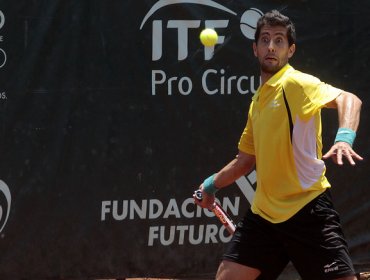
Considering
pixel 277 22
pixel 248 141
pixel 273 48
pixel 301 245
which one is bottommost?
pixel 301 245

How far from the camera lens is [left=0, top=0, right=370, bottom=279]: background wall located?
19.0 feet

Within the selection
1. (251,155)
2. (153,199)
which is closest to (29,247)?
(153,199)

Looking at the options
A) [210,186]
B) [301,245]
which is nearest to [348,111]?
[301,245]

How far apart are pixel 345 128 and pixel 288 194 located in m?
0.59

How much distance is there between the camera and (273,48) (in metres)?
4.31

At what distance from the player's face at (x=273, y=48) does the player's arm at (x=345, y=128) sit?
→ 1.39 feet

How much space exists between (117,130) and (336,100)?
2.30 meters

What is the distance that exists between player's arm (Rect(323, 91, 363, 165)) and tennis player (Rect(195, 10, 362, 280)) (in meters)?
0.14

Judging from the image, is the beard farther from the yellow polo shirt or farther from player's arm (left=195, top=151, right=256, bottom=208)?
player's arm (left=195, top=151, right=256, bottom=208)

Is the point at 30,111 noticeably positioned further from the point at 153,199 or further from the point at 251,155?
the point at 251,155

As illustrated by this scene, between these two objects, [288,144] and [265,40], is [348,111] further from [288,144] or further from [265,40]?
[265,40]

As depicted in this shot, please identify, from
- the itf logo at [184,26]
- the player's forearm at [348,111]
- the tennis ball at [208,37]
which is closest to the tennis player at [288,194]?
the player's forearm at [348,111]

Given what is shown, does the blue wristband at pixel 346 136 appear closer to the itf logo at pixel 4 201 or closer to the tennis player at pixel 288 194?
the tennis player at pixel 288 194

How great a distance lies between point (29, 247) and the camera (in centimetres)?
586
